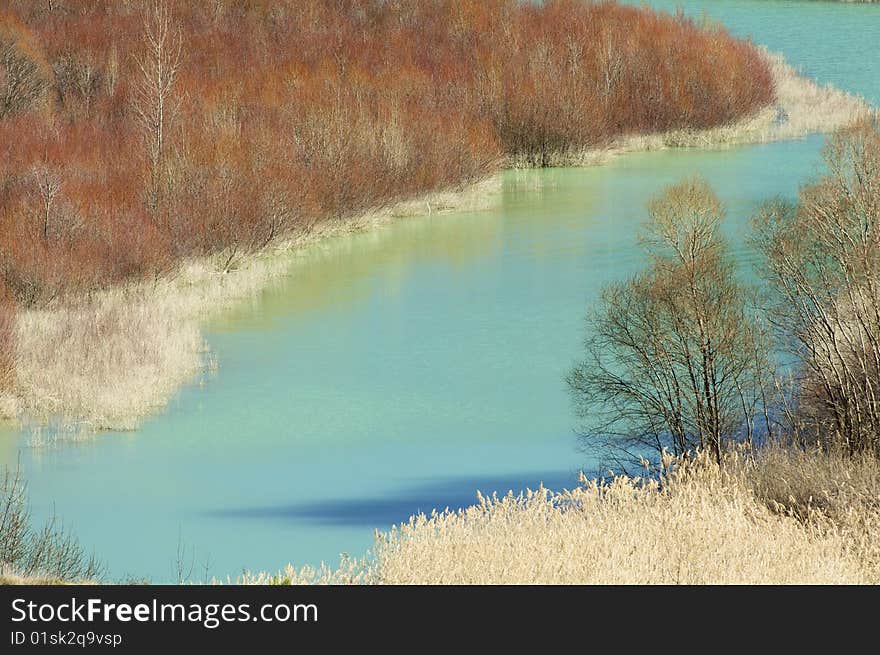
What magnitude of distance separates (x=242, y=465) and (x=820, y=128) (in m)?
35.9

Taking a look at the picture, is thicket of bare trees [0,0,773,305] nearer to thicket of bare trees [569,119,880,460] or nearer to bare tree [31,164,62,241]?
bare tree [31,164,62,241]

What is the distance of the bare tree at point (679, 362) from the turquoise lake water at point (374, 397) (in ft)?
2.33

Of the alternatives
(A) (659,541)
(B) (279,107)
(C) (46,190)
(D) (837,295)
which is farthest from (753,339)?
(B) (279,107)

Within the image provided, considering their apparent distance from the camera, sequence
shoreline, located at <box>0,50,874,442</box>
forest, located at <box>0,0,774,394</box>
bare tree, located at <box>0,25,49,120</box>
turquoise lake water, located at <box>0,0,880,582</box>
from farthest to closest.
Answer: bare tree, located at <box>0,25,49,120</box>
forest, located at <box>0,0,774,394</box>
shoreline, located at <box>0,50,874,442</box>
turquoise lake water, located at <box>0,0,880,582</box>

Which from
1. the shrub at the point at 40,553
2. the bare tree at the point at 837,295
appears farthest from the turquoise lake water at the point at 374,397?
the bare tree at the point at 837,295

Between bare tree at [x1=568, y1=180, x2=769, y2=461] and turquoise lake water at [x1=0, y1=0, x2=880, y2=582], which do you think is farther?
bare tree at [x1=568, y1=180, x2=769, y2=461]

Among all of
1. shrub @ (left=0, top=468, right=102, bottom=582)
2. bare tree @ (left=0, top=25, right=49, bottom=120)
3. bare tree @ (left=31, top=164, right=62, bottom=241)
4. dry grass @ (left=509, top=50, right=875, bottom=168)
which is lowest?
shrub @ (left=0, top=468, right=102, bottom=582)

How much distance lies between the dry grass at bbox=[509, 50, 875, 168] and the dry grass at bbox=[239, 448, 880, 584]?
30.0m

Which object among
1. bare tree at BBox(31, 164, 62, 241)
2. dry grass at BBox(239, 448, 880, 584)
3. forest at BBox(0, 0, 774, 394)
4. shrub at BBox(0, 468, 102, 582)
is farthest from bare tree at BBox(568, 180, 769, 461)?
bare tree at BBox(31, 164, 62, 241)

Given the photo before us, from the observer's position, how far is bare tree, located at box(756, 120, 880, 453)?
15.7 meters

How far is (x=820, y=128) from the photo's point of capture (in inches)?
1837

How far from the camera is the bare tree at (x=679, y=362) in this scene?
17.1 metres

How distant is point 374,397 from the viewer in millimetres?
18344
